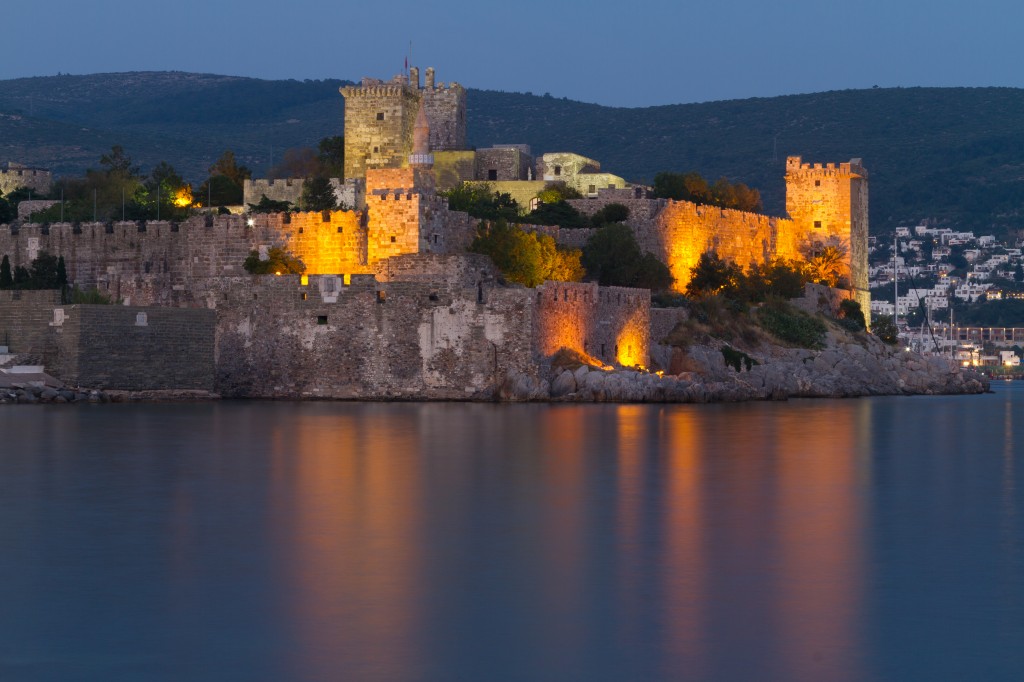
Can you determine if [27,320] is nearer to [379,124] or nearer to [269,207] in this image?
[269,207]

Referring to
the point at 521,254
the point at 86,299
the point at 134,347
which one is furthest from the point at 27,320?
the point at 521,254

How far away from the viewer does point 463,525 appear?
12.3 metres

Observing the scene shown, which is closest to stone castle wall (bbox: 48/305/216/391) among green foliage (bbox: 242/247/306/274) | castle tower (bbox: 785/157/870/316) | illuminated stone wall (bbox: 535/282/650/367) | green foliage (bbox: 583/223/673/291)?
green foliage (bbox: 242/247/306/274)

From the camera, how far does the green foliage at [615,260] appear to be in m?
36.3

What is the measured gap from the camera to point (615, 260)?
3641cm

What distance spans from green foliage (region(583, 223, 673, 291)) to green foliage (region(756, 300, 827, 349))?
9.86 feet

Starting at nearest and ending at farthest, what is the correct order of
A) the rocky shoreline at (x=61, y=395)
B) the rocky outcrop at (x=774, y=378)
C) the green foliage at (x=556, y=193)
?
the rocky shoreline at (x=61, y=395), the rocky outcrop at (x=774, y=378), the green foliage at (x=556, y=193)

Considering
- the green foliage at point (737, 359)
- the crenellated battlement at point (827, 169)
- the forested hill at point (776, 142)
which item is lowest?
the green foliage at point (737, 359)

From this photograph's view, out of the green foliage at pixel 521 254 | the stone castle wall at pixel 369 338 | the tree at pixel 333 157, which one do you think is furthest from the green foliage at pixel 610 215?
the stone castle wall at pixel 369 338

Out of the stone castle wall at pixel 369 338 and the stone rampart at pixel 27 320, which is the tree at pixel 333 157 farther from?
the stone rampart at pixel 27 320

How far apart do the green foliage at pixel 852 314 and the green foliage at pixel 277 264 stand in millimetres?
14737

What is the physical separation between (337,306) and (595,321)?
4.93 meters

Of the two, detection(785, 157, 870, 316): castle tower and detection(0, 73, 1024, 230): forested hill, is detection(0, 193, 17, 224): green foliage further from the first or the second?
detection(0, 73, 1024, 230): forested hill

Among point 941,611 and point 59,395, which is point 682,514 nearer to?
point 941,611
